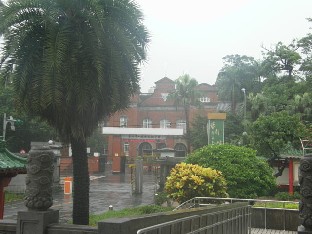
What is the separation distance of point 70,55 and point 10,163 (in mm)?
3298

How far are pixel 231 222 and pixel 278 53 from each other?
126 feet

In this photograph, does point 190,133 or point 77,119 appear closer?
point 77,119

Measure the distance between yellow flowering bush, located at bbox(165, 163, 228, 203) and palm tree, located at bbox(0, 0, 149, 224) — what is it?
4342mm

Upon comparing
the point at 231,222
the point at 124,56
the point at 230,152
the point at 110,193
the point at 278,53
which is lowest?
the point at 110,193

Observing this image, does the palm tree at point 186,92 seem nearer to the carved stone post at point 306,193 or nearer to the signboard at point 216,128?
the signboard at point 216,128

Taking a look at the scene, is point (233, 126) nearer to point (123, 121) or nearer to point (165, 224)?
point (123, 121)

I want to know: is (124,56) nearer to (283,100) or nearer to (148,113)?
(283,100)

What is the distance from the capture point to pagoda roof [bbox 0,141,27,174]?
1088 centimetres

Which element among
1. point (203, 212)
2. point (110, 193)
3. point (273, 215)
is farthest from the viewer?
point (110, 193)

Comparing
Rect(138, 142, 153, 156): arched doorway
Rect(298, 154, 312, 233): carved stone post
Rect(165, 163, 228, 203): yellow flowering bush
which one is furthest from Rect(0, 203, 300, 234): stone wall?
Rect(138, 142, 153, 156): arched doorway

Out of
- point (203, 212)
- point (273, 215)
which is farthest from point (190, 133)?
point (203, 212)

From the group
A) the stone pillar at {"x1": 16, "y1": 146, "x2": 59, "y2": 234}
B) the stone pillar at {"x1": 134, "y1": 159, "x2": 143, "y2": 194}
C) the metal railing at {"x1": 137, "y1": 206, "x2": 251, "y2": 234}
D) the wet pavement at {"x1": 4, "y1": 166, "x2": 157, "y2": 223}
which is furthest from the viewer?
the stone pillar at {"x1": 134, "y1": 159, "x2": 143, "y2": 194}

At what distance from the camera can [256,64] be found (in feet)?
174

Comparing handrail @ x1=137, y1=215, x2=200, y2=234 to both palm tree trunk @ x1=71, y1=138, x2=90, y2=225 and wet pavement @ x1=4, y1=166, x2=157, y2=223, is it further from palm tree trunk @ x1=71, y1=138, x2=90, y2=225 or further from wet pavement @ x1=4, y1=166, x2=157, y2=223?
wet pavement @ x1=4, y1=166, x2=157, y2=223
